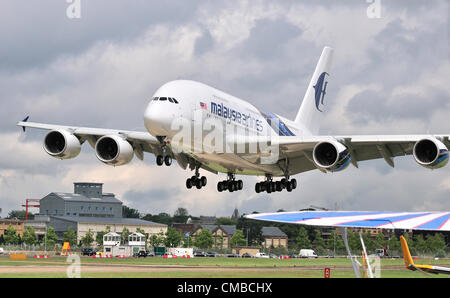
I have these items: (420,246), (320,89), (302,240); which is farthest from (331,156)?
(302,240)

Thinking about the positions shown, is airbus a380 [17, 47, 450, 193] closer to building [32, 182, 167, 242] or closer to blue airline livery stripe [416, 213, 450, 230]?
blue airline livery stripe [416, 213, 450, 230]

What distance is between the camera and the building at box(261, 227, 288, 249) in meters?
118

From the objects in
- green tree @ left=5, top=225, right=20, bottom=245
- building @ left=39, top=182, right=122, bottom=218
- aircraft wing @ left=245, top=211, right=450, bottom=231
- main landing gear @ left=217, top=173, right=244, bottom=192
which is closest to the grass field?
main landing gear @ left=217, top=173, right=244, bottom=192

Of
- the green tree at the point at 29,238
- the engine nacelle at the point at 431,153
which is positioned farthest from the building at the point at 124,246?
the engine nacelle at the point at 431,153

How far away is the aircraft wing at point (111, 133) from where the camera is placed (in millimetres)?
49156

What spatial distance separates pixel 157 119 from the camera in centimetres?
4128

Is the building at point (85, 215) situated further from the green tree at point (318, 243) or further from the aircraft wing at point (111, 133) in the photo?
the aircraft wing at point (111, 133)

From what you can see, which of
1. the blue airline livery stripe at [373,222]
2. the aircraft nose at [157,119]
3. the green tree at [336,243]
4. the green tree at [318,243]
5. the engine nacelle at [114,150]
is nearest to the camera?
the blue airline livery stripe at [373,222]

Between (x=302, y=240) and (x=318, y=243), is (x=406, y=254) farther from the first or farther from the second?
(x=318, y=243)

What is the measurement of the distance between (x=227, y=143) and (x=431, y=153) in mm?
12618

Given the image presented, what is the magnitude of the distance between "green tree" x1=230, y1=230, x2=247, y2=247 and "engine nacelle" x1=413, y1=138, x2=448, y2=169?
92.7 metres

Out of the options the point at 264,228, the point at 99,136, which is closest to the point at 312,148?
the point at 99,136
